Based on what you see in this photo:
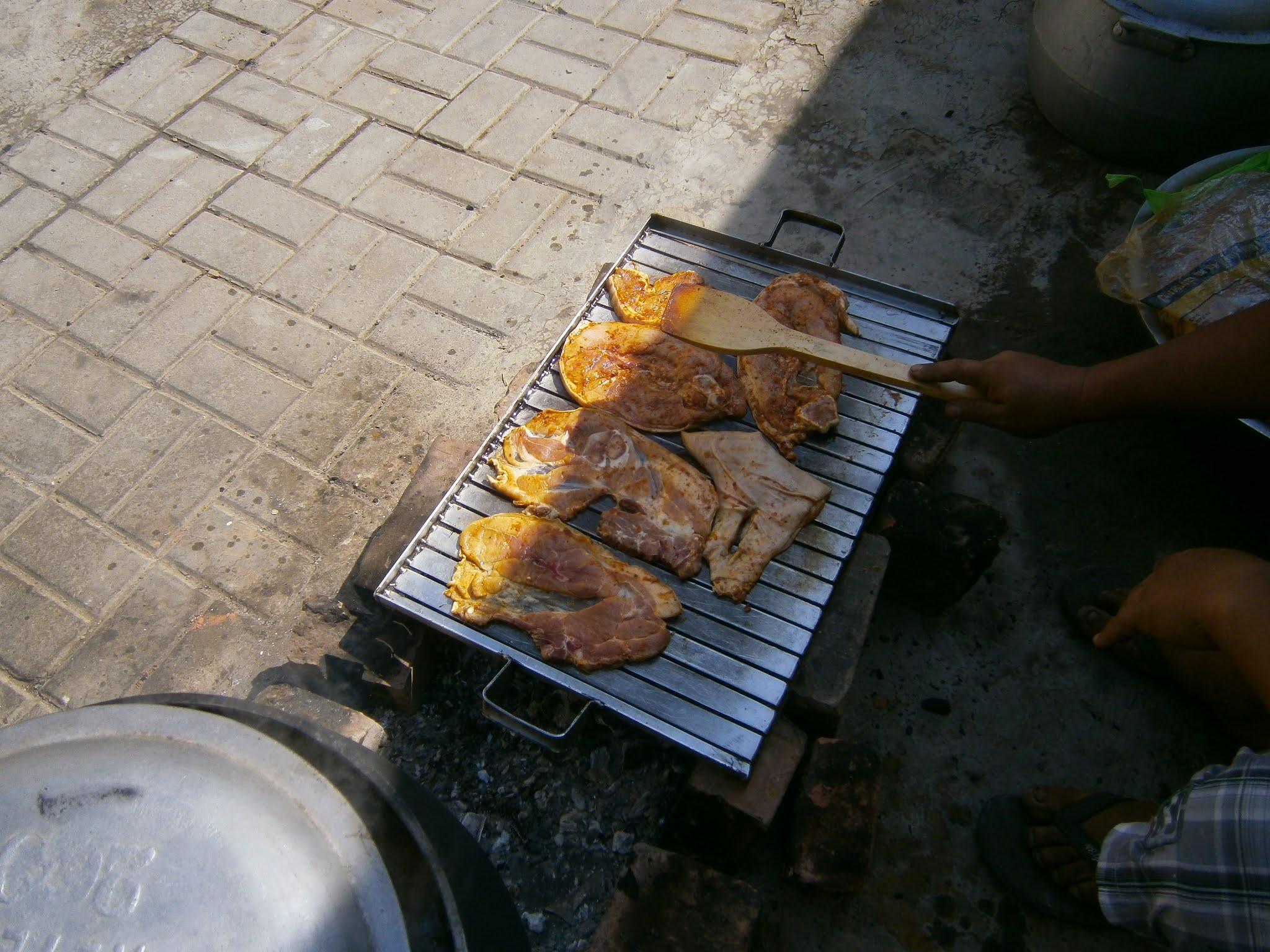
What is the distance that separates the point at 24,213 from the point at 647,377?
3635mm

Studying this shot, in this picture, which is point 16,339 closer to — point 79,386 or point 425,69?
point 79,386

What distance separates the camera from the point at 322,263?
424 cm

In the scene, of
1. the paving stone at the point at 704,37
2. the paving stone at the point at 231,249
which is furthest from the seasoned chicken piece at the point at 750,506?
the paving stone at the point at 704,37

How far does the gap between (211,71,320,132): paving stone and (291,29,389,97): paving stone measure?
0.30 feet

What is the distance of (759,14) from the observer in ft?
17.2

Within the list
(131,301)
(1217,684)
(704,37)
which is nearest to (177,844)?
(1217,684)

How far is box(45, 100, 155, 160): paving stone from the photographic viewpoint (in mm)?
4668

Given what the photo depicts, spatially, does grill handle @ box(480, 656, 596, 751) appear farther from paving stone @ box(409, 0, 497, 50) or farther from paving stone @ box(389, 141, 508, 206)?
paving stone @ box(409, 0, 497, 50)

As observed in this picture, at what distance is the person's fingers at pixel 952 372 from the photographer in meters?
A: 2.65

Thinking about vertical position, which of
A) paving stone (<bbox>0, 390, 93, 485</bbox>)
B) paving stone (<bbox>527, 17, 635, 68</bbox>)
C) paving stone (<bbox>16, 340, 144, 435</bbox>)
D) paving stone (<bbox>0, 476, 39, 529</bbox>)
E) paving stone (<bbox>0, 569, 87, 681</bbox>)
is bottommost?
paving stone (<bbox>0, 569, 87, 681</bbox>)

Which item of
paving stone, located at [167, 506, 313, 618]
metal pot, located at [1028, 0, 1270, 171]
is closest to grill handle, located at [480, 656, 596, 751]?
paving stone, located at [167, 506, 313, 618]

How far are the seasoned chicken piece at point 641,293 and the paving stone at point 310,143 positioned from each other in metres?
2.30

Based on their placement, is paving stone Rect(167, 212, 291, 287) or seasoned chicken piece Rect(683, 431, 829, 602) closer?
seasoned chicken piece Rect(683, 431, 829, 602)

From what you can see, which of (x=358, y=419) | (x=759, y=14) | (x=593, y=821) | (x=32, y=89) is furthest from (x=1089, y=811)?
(x=32, y=89)
